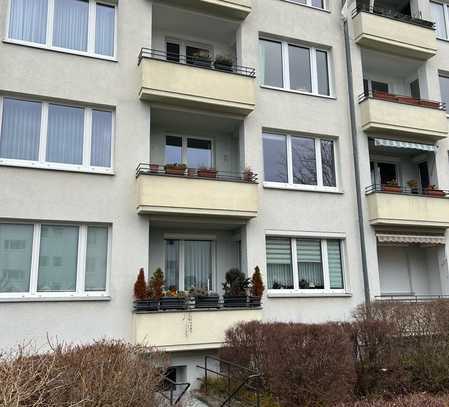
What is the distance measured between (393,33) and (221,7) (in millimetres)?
6984

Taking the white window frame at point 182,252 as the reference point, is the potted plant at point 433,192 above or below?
above

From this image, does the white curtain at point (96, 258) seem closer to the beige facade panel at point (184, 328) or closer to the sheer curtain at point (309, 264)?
the beige facade panel at point (184, 328)

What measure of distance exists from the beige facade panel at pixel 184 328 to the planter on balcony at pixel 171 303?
165 mm

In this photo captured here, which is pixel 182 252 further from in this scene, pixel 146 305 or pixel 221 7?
pixel 221 7

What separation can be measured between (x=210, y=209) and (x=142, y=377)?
23.1 feet

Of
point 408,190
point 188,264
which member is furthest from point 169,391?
point 408,190

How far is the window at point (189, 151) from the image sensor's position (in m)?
14.2

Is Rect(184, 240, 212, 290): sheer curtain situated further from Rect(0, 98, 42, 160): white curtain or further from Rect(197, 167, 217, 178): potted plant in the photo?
Rect(0, 98, 42, 160): white curtain

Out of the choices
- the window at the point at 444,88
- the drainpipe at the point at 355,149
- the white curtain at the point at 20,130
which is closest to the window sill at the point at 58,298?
the white curtain at the point at 20,130

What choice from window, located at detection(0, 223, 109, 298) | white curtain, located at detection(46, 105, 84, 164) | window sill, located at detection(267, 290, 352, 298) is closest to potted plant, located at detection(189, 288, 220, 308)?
window sill, located at detection(267, 290, 352, 298)

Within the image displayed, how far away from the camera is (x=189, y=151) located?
14.4m

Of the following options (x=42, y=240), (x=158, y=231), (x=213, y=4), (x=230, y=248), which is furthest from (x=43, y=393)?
(x=213, y=4)

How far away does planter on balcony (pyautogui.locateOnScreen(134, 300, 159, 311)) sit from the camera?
11.1 m

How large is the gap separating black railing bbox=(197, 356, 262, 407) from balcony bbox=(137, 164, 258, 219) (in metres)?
4.05
